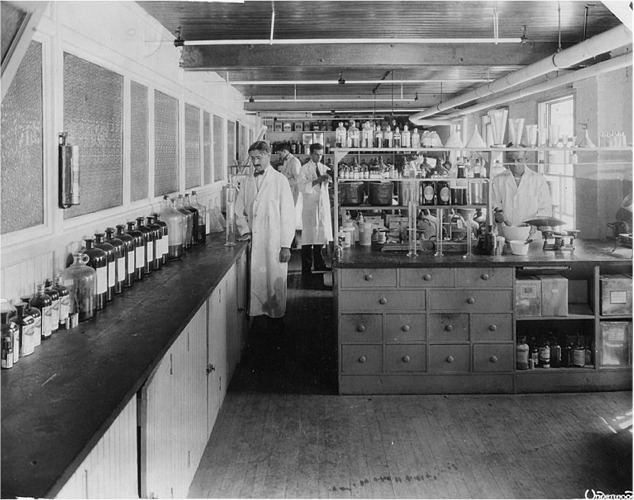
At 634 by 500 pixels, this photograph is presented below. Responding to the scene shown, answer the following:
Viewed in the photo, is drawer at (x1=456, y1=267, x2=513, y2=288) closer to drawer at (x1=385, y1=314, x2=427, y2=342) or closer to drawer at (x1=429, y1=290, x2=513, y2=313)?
drawer at (x1=429, y1=290, x2=513, y2=313)

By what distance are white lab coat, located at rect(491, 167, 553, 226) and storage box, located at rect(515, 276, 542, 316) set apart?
1.76m

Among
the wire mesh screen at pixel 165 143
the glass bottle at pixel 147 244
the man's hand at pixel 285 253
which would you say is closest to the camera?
the glass bottle at pixel 147 244

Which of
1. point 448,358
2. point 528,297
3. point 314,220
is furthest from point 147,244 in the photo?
point 314,220

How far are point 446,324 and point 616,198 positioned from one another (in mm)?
3086

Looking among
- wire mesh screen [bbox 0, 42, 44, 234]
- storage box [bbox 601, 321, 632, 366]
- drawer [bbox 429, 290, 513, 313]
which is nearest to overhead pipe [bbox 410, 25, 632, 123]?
drawer [bbox 429, 290, 513, 313]

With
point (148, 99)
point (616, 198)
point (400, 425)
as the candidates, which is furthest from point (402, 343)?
point (616, 198)

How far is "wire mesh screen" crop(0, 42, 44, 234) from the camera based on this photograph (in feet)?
8.21

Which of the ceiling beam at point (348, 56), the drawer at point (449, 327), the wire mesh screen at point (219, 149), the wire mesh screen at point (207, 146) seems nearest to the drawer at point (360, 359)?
the drawer at point (449, 327)

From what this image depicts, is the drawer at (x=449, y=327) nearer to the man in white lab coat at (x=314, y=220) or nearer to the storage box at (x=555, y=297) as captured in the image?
the storage box at (x=555, y=297)

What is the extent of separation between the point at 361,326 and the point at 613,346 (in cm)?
173

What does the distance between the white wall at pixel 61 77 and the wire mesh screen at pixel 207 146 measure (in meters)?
1.65

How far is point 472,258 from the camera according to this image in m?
4.49

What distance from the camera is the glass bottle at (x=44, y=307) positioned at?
2.46 metres

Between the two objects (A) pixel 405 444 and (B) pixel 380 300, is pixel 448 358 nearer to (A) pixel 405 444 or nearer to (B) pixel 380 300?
(B) pixel 380 300
